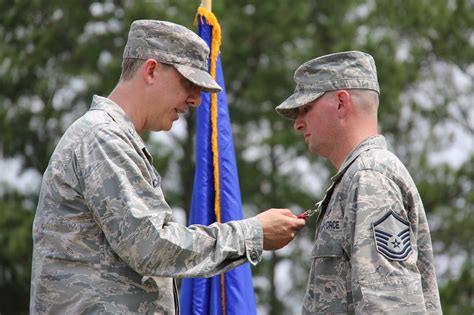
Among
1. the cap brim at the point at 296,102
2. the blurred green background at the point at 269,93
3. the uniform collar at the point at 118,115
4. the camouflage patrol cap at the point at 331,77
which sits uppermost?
the blurred green background at the point at 269,93

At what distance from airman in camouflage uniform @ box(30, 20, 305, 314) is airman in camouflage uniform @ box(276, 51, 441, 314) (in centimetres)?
27

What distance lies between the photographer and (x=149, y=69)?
4008 millimetres

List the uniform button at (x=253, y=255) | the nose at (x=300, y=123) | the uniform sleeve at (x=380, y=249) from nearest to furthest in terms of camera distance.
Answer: the uniform sleeve at (x=380, y=249) < the uniform button at (x=253, y=255) < the nose at (x=300, y=123)

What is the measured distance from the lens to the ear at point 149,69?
13.1 ft

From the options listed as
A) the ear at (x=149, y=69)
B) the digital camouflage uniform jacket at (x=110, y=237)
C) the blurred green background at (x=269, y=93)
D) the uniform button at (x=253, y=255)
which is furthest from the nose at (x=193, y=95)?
the blurred green background at (x=269, y=93)

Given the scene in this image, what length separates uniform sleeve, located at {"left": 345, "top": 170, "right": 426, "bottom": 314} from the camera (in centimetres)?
365

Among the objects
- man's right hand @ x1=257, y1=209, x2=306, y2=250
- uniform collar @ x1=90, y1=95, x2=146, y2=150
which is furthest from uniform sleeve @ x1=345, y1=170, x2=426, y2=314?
uniform collar @ x1=90, y1=95, x2=146, y2=150

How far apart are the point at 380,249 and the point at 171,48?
4.04ft

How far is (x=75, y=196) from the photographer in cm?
377

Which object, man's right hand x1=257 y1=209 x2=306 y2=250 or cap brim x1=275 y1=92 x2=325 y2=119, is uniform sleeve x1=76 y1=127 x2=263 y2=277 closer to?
man's right hand x1=257 y1=209 x2=306 y2=250

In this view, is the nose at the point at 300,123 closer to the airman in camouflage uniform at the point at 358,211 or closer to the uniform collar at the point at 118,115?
the airman in camouflage uniform at the point at 358,211

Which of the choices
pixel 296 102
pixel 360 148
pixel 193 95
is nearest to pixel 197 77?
pixel 193 95

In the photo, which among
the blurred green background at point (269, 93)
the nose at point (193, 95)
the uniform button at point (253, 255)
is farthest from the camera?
the blurred green background at point (269, 93)

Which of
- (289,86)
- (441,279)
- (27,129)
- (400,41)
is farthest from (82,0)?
(441,279)
